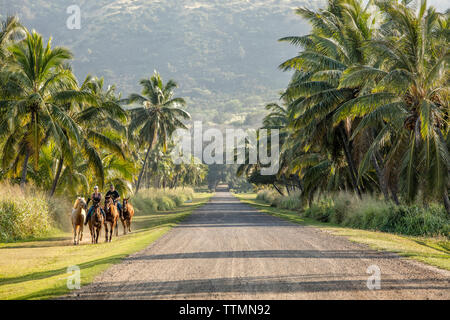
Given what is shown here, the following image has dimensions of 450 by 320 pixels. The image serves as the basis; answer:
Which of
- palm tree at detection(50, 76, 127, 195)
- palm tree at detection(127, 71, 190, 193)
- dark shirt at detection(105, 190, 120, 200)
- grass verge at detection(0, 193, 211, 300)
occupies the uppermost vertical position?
palm tree at detection(127, 71, 190, 193)

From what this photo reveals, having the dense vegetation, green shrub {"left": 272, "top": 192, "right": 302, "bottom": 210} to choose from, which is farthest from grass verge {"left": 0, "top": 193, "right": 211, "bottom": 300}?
green shrub {"left": 272, "top": 192, "right": 302, "bottom": 210}

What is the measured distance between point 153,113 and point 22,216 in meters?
27.1

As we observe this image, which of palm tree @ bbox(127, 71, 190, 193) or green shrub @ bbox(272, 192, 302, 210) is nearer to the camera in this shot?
green shrub @ bbox(272, 192, 302, 210)

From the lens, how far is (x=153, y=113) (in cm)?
4347

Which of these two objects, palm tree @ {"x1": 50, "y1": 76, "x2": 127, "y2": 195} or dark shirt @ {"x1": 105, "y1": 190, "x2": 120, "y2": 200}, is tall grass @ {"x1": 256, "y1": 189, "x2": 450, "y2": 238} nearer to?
dark shirt @ {"x1": 105, "y1": 190, "x2": 120, "y2": 200}

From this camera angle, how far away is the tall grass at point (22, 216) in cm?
1688

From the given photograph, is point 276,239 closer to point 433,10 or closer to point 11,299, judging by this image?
point 11,299

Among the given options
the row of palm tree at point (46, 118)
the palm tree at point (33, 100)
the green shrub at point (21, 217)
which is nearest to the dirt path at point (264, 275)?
the green shrub at point (21, 217)

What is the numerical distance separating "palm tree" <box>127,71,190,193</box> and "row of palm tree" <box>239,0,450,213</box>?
1768cm

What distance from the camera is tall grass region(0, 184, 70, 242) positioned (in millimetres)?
16875

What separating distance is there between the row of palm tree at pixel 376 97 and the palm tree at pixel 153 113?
1768 centimetres
